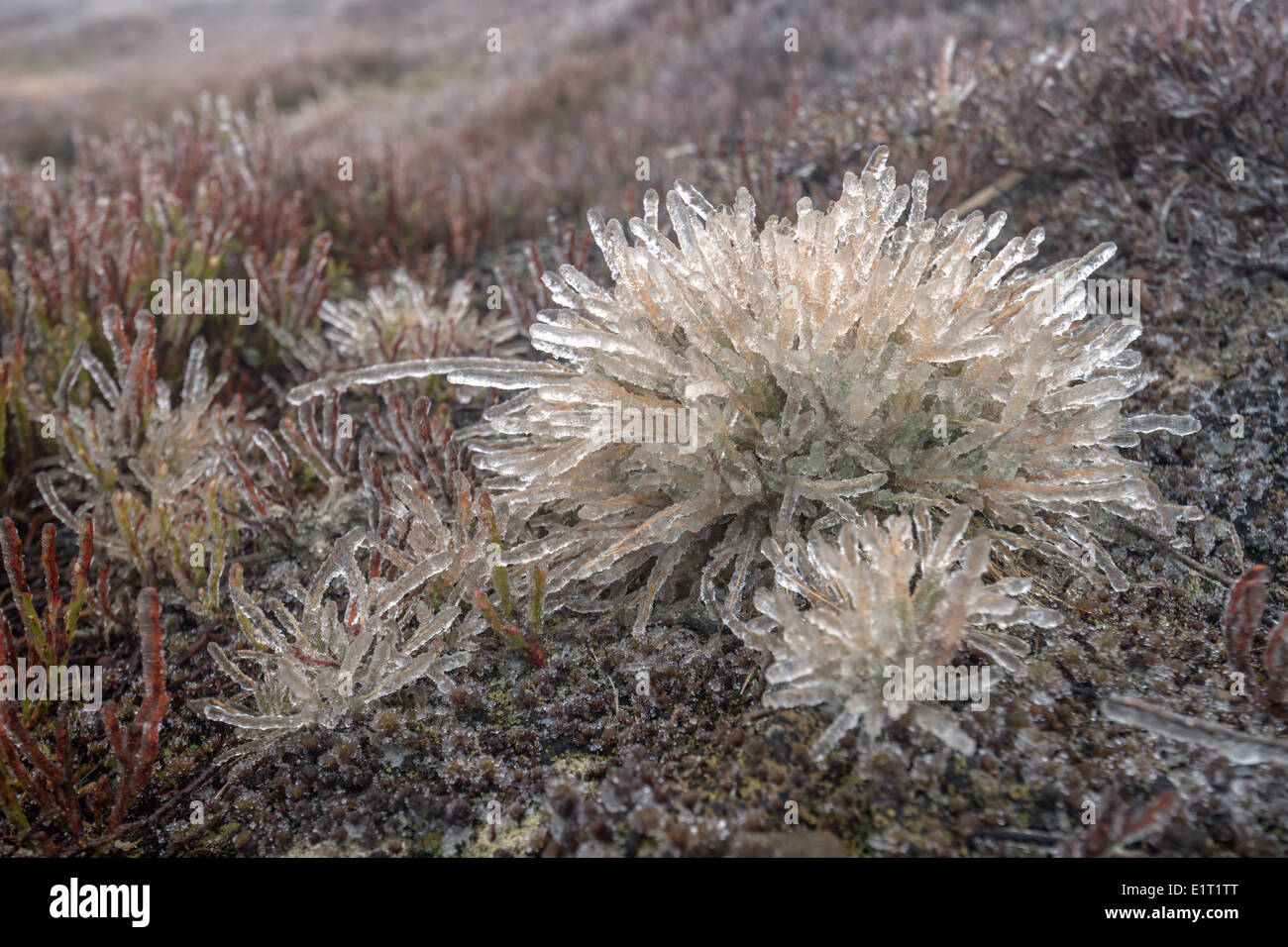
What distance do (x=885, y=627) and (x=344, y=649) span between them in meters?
1.25

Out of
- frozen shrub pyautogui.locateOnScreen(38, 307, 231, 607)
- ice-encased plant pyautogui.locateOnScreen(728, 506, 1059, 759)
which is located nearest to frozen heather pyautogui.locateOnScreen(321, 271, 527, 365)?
frozen shrub pyautogui.locateOnScreen(38, 307, 231, 607)

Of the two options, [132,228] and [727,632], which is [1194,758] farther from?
[132,228]

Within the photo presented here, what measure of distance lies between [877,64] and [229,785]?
5.38 metres

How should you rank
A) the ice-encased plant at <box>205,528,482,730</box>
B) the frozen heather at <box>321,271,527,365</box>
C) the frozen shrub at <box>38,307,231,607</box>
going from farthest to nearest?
the frozen heather at <box>321,271,527,365</box> → the frozen shrub at <box>38,307,231,607</box> → the ice-encased plant at <box>205,528,482,730</box>

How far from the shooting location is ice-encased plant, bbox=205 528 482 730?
1907 millimetres

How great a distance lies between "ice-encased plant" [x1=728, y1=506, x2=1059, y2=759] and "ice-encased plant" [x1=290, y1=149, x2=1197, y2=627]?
Answer: 0.84 ft

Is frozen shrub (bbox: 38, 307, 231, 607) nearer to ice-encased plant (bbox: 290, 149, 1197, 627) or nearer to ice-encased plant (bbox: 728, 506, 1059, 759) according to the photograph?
ice-encased plant (bbox: 290, 149, 1197, 627)

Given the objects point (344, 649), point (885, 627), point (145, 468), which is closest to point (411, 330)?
point (145, 468)

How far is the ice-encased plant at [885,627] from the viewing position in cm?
160

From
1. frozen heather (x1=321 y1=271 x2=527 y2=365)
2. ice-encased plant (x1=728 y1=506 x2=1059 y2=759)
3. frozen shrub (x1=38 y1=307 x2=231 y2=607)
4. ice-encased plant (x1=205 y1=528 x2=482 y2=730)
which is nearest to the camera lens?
ice-encased plant (x1=728 y1=506 x2=1059 y2=759)

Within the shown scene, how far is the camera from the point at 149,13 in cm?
2006

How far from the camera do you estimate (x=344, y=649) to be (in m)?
2.01

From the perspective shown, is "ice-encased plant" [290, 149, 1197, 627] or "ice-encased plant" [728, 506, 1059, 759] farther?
"ice-encased plant" [290, 149, 1197, 627]

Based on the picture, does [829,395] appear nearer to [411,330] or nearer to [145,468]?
[411,330]
